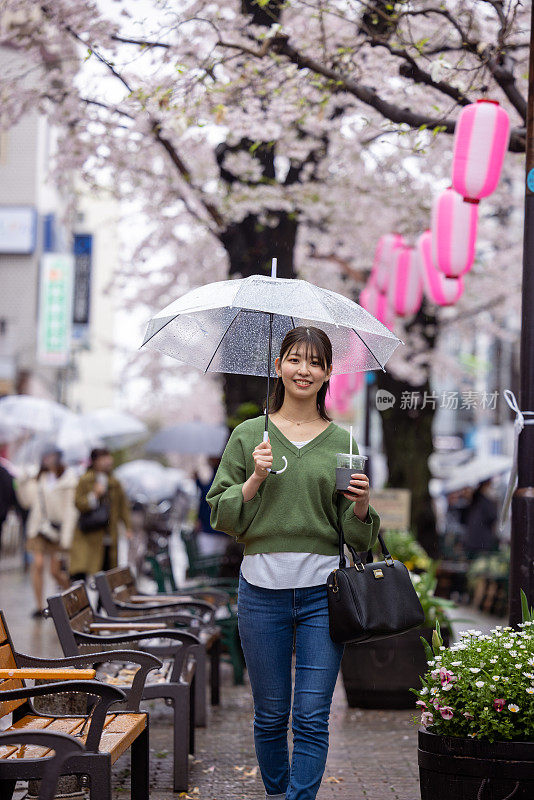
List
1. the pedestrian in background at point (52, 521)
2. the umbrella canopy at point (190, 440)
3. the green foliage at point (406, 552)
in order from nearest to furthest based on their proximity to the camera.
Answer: the green foliage at point (406, 552), the pedestrian in background at point (52, 521), the umbrella canopy at point (190, 440)

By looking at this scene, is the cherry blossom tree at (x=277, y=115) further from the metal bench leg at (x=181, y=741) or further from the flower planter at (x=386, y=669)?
the metal bench leg at (x=181, y=741)

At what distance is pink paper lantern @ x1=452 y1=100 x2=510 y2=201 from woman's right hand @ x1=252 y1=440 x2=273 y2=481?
3560 mm

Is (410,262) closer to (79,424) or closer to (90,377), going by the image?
(79,424)

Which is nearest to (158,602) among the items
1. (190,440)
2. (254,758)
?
(254,758)

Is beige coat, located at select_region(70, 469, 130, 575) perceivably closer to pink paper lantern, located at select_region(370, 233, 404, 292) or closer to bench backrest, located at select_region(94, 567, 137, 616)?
pink paper lantern, located at select_region(370, 233, 404, 292)

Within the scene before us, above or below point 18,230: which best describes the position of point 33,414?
below

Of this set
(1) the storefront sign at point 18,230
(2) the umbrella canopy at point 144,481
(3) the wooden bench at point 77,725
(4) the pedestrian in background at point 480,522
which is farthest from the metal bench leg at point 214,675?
(1) the storefront sign at point 18,230

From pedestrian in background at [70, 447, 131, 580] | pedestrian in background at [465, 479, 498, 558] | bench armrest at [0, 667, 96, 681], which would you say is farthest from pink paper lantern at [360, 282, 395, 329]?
bench armrest at [0, 667, 96, 681]

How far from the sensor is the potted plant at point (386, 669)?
7738mm

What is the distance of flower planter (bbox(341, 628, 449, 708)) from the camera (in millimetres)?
7738

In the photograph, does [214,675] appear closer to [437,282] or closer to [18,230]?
[437,282]

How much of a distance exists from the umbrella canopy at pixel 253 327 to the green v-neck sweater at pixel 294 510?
519mm

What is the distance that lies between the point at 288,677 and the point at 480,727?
778mm

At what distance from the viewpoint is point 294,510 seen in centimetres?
428
